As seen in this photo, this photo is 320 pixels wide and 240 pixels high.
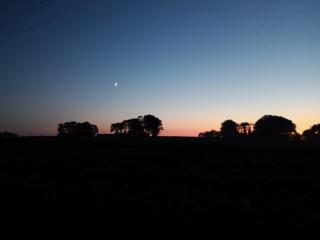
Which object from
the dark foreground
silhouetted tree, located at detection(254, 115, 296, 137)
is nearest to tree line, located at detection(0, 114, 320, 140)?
silhouetted tree, located at detection(254, 115, 296, 137)

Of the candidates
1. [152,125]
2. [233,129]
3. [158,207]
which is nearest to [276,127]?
[233,129]

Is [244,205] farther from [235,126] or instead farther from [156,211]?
[235,126]

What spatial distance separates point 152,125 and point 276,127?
216ft

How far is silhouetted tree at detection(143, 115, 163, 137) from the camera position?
573ft

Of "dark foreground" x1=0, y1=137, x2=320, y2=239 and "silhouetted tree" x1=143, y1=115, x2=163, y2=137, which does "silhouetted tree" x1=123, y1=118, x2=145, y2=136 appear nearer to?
"silhouetted tree" x1=143, y1=115, x2=163, y2=137

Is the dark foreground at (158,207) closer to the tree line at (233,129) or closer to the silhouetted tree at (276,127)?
the tree line at (233,129)

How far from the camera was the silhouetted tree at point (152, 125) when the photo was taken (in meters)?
175

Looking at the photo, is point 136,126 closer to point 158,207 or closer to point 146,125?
point 146,125

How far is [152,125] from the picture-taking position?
17462cm

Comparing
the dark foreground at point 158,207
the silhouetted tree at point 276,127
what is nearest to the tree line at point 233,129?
the silhouetted tree at point 276,127

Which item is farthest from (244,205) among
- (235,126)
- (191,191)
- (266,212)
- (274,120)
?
(235,126)

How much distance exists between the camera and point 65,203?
404 inches

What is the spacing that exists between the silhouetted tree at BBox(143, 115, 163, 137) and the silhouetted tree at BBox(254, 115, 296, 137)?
5345cm

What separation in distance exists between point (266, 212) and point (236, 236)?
2.54 metres
